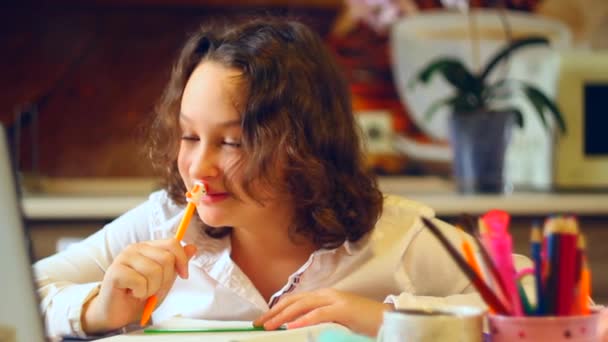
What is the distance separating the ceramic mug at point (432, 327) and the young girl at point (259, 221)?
0.81 feet

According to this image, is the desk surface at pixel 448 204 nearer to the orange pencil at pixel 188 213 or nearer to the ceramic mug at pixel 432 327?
the orange pencil at pixel 188 213

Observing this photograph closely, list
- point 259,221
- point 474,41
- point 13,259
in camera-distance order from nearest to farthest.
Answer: point 13,259
point 259,221
point 474,41

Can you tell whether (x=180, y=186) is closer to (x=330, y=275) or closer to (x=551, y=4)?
(x=330, y=275)

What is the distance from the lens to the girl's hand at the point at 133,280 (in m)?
Result: 0.96

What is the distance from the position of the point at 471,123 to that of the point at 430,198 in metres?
0.27

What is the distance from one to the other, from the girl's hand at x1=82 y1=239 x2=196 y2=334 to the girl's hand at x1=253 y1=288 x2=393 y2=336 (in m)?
0.11

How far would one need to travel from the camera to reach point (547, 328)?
69 cm

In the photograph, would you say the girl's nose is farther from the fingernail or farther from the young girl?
the fingernail

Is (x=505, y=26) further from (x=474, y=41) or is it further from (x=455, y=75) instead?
(x=455, y=75)

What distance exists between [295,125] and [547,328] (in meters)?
0.47

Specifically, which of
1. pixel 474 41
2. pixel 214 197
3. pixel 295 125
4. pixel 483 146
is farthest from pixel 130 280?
pixel 474 41

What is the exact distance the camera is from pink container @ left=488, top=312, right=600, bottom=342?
69cm

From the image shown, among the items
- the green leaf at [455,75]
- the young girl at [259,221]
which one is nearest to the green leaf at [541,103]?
the green leaf at [455,75]

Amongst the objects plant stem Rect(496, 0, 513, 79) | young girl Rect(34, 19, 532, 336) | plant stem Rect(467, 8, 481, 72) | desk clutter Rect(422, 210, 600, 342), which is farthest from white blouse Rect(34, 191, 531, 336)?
plant stem Rect(467, 8, 481, 72)
